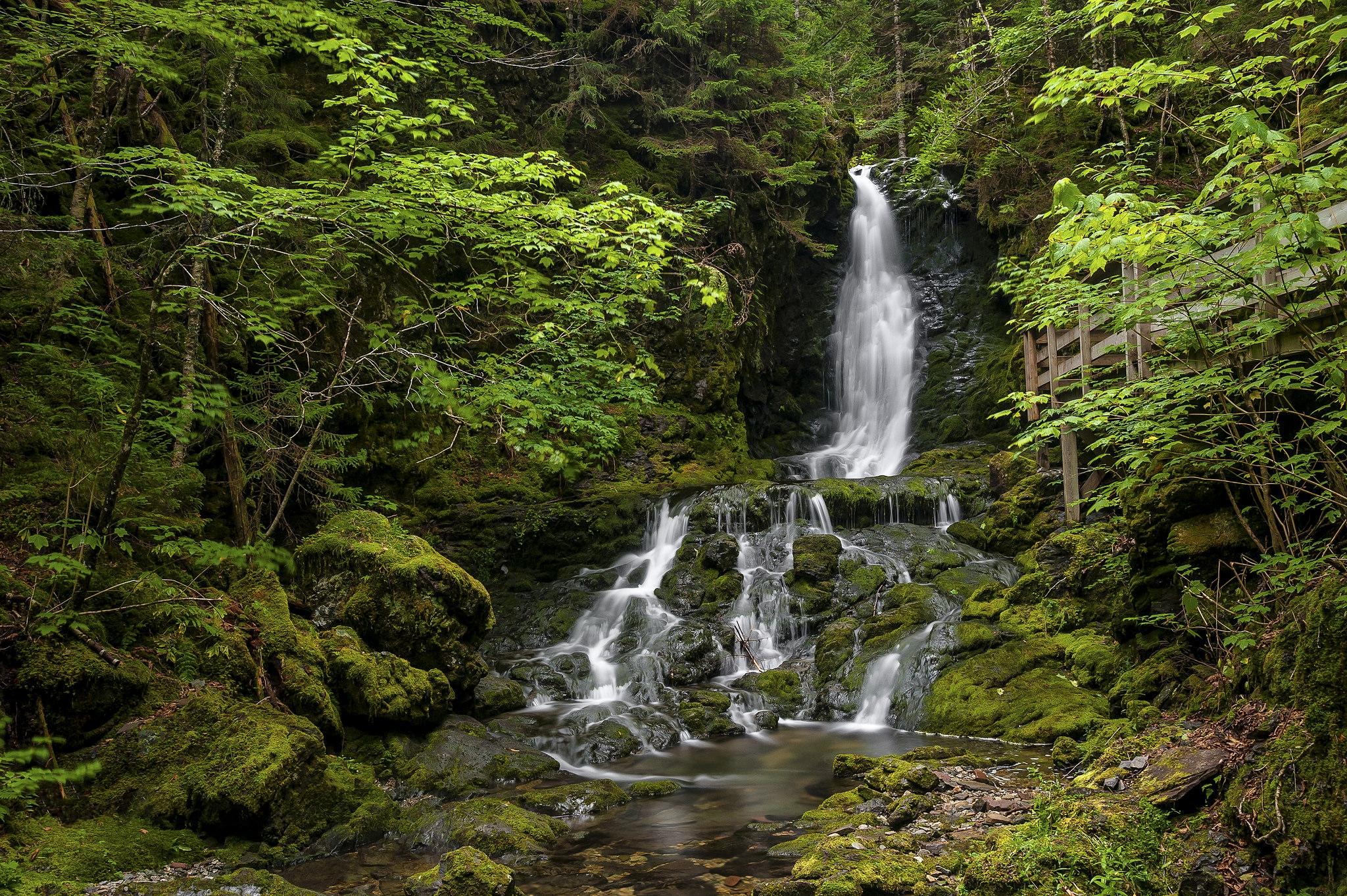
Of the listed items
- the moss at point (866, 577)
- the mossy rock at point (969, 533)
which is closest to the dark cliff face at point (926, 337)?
the mossy rock at point (969, 533)

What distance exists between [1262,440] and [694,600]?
340 inches

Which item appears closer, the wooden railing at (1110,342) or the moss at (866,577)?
the wooden railing at (1110,342)

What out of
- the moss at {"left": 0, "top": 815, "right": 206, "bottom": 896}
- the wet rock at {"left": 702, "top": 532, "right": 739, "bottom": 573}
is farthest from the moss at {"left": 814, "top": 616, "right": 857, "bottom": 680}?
the moss at {"left": 0, "top": 815, "right": 206, "bottom": 896}

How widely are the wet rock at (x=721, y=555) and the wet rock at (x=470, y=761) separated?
207 inches

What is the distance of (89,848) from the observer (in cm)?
467

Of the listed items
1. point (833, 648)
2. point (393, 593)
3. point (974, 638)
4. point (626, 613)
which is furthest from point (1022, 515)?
point (393, 593)

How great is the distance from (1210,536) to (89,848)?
28.5 ft

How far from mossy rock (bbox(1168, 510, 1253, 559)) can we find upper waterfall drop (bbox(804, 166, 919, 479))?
35.5ft

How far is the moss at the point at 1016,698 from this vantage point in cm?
738

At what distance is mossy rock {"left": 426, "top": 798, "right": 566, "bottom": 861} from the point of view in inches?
221

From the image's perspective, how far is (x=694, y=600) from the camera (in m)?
12.3

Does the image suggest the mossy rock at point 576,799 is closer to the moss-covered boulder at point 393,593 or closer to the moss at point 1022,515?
the moss-covered boulder at point 393,593

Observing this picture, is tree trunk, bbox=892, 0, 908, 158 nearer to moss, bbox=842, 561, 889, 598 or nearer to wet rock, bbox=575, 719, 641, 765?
moss, bbox=842, 561, 889, 598

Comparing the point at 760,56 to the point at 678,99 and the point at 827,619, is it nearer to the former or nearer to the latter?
the point at 678,99
